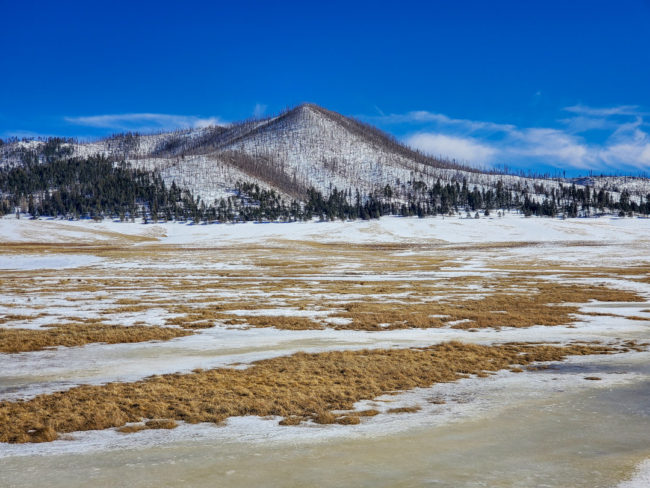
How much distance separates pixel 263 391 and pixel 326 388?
7.04 ft

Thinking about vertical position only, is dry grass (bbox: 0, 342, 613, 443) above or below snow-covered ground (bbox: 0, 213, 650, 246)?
below

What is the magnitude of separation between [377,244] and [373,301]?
112 meters

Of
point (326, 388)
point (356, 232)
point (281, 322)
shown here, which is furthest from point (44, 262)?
point (356, 232)

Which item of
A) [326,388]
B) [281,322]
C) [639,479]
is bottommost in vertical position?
[281,322]

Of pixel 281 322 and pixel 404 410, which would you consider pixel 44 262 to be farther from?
pixel 404 410

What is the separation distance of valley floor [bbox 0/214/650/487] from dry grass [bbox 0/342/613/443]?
0.08 meters

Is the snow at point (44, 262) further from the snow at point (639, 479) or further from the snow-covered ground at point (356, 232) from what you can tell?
the snow at point (639, 479)

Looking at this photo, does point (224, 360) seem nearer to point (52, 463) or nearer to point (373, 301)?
point (52, 463)

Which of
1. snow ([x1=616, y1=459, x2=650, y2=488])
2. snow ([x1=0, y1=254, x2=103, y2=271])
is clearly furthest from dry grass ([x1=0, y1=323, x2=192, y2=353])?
snow ([x1=0, y1=254, x2=103, y2=271])

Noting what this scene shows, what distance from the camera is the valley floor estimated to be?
35.6ft

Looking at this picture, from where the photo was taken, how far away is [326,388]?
1703 centimetres

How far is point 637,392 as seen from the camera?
16594mm

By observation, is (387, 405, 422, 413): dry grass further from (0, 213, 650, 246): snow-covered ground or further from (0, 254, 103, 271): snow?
(0, 213, 650, 246): snow-covered ground

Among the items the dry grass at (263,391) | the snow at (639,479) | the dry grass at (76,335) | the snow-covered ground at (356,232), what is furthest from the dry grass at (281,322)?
the snow-covered ground at (356,232)
